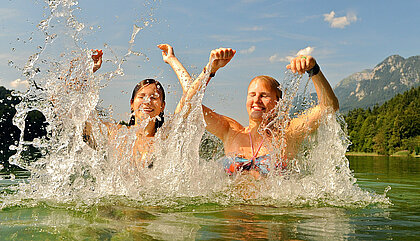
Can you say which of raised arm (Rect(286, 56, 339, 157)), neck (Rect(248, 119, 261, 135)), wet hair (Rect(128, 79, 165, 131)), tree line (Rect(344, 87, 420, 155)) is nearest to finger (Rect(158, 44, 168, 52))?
wet hair (Rect(128, 79, 165, 131))

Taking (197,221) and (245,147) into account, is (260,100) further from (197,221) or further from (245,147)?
(197,221)

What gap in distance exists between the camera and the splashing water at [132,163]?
4766 mm

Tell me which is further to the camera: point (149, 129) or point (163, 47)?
point (149, 129)

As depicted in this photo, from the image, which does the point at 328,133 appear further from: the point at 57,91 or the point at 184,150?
the point at 57,91

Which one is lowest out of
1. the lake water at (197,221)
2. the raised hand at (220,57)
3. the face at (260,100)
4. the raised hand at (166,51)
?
the lake water at (197,221)

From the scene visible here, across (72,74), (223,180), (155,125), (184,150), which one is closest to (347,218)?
(223,180)

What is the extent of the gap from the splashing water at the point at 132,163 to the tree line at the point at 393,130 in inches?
2690

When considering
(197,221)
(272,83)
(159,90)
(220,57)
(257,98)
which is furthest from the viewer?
(159,90)

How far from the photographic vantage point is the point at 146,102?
553 centimetres

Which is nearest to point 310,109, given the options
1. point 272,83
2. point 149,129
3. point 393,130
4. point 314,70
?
point 272,83

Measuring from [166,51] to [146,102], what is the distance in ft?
2.50

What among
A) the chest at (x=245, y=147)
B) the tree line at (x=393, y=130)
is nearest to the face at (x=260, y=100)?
the chest at (x=245, y=147)

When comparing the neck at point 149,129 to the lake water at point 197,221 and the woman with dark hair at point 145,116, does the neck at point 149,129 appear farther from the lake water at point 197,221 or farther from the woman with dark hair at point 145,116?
the lake water at point 197,221

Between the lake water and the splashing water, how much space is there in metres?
0.39
